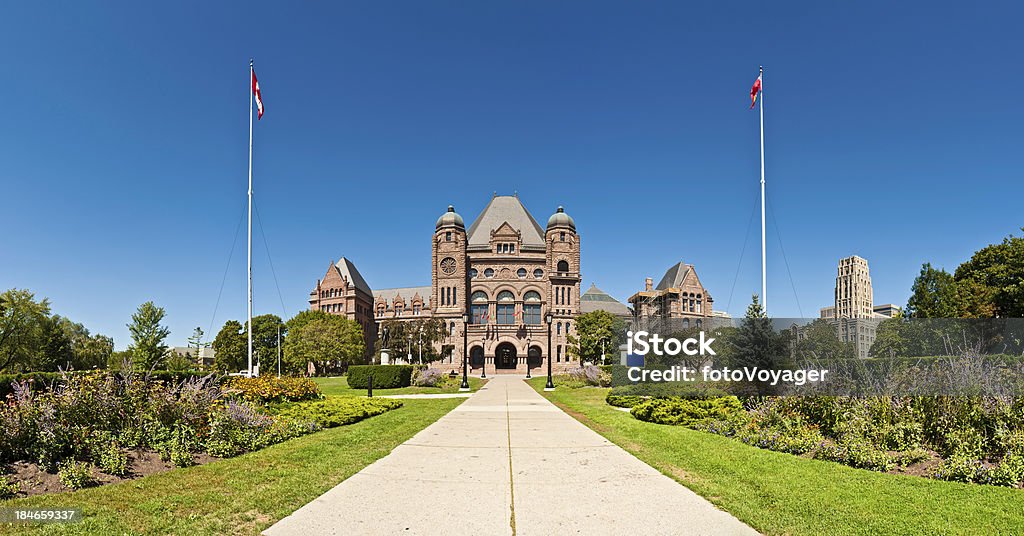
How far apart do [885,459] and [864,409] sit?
1774 millimetres

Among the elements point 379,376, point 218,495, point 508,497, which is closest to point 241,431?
point 218,495

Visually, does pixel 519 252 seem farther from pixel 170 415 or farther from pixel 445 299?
pixel 170 415

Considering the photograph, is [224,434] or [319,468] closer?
[319,468]

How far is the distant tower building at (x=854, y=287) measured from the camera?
538 feet

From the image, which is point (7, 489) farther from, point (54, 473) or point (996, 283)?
point (996, 283)

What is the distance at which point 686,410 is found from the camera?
13.1 metres

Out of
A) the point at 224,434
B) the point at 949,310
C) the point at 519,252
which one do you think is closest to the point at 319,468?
the point at 224,434

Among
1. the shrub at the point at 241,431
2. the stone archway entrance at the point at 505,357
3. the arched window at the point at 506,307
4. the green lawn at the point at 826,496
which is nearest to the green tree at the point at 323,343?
the stone archway entrance at the point at 505,357

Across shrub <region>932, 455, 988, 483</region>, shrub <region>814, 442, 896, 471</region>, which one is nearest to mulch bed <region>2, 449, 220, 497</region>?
shrub <region>814, 442, 896, 471</region>

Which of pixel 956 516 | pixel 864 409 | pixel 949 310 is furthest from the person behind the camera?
pixel 949 310

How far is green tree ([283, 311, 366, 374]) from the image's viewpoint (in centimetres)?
6319

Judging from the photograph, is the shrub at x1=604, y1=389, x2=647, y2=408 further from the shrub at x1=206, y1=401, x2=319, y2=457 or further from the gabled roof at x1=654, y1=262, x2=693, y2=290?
the gabled roof at x1=654, y1=262, x2=693, y2=290

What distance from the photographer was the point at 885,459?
796cm

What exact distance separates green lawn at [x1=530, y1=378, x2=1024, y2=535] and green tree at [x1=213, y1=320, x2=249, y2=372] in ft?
239
